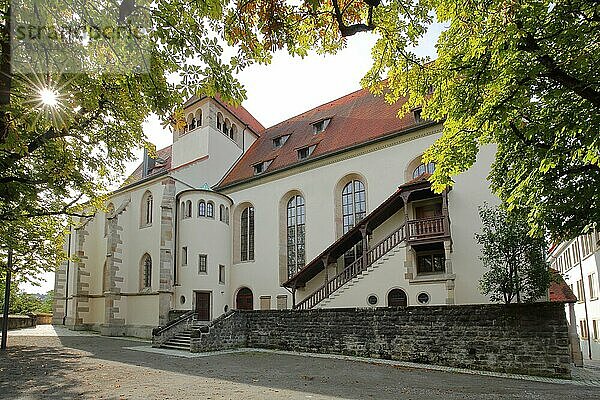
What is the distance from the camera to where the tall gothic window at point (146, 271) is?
28062 millimetres

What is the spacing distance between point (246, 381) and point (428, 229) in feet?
35.7

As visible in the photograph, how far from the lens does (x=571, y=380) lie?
1157cm

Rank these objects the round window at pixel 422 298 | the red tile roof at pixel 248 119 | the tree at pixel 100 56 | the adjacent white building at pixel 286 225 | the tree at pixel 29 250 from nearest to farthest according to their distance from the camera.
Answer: the tree at pixel 100 56
the tree at pixel 29 250
the round window at pixel 422 298
the adjacent white building at pixel 286 225
the red tile roof at pixel 248 119

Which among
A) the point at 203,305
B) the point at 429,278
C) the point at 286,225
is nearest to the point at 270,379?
the point at 429,278

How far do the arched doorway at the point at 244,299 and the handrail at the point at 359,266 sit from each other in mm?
6592

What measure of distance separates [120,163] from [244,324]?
9389mm

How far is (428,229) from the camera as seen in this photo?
18.6 meters

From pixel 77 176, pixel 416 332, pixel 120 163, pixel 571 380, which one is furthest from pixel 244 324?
pixel 571 380

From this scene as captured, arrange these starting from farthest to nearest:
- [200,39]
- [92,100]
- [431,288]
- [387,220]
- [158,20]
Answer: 1. [387,220]
2. [431,288]
3. [92,100]
4. [200,39]
5. [158,20]

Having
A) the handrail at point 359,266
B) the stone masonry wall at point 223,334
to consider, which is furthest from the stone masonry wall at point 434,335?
the handrail at point 359,266

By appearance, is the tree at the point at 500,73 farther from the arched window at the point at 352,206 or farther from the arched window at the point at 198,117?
the arched window at the point at 198,117

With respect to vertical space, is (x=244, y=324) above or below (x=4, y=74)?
below

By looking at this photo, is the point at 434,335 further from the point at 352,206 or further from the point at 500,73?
the point at 352,206

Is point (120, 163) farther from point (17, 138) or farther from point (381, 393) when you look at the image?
point (381, 393)
